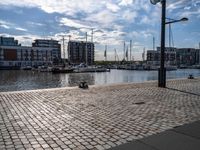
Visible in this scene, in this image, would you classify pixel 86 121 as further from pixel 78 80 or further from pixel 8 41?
pixel 8 41

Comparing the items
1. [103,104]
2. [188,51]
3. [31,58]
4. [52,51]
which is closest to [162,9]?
[103,104]

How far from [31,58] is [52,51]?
18.5 m

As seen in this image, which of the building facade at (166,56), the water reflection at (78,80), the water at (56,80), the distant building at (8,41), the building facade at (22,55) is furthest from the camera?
the distant building at (8,41)

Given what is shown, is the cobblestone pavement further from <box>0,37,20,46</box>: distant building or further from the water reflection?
<box>0,37,20,46</box>: distant building

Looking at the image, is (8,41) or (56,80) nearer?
(56,80)

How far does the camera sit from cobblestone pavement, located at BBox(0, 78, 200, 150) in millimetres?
5441

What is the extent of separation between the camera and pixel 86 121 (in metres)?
7.18

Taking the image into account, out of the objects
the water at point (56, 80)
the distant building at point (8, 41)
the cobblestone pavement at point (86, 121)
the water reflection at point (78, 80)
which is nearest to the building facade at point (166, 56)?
the water at point (56, 80)

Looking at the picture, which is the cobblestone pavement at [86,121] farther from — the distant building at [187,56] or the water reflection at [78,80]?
the distant building at [187,56]

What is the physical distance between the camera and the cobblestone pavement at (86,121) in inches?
214

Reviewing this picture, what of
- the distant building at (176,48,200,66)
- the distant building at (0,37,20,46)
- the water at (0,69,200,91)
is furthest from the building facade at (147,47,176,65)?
the distant building at (0,37,20,46)

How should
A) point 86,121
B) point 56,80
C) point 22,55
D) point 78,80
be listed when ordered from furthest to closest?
point 22,55
point 56,80
point 78,80
point 86,121

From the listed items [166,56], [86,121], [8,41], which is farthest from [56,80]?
[8,41]

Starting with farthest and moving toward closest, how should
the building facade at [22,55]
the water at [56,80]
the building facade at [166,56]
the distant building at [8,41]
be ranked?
1. the distant building at [8,41]
2. the building facade at [22,55]
3. the building facade at [166,56]
4. the water at [56,80]
